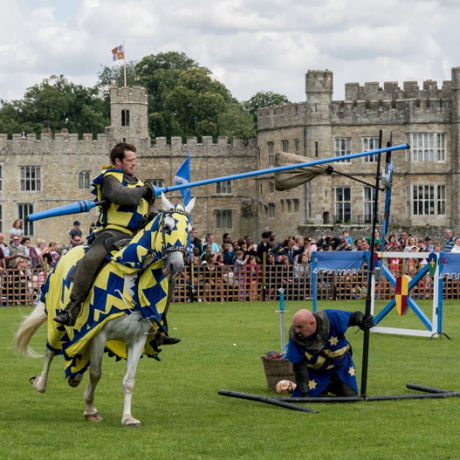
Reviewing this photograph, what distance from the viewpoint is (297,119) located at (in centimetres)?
6197

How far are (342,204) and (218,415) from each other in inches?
2019

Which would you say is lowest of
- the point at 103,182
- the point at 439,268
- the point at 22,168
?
the point at 439,268

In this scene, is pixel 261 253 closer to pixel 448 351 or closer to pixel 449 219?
pixel 448 351

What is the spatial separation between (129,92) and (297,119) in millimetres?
14173

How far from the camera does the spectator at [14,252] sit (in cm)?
2542

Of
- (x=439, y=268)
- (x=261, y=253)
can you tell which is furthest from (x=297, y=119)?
(x=439, y=268)

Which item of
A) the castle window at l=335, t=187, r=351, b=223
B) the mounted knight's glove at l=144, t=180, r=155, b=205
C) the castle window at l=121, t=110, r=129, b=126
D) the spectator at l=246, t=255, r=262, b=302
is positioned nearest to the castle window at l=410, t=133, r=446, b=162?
the castle window at l=335, t=187, r=351, b=223

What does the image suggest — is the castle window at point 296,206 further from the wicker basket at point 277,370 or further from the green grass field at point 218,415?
the wicker basket at point 277,370

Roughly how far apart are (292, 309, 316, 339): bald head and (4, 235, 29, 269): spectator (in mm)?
16412

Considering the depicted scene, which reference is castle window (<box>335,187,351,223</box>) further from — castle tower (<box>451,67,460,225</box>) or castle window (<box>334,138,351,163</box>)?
castle tower (<box>451,67,460,225</box>)

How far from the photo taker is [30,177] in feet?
218

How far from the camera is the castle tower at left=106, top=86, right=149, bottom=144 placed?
225ft

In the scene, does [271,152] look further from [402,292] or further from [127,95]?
[402,292]

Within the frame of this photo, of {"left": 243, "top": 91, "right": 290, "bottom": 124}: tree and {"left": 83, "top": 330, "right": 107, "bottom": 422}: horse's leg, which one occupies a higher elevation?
{"left": 243, "top": 91, "right": 290, "bottom": 124}: tree
